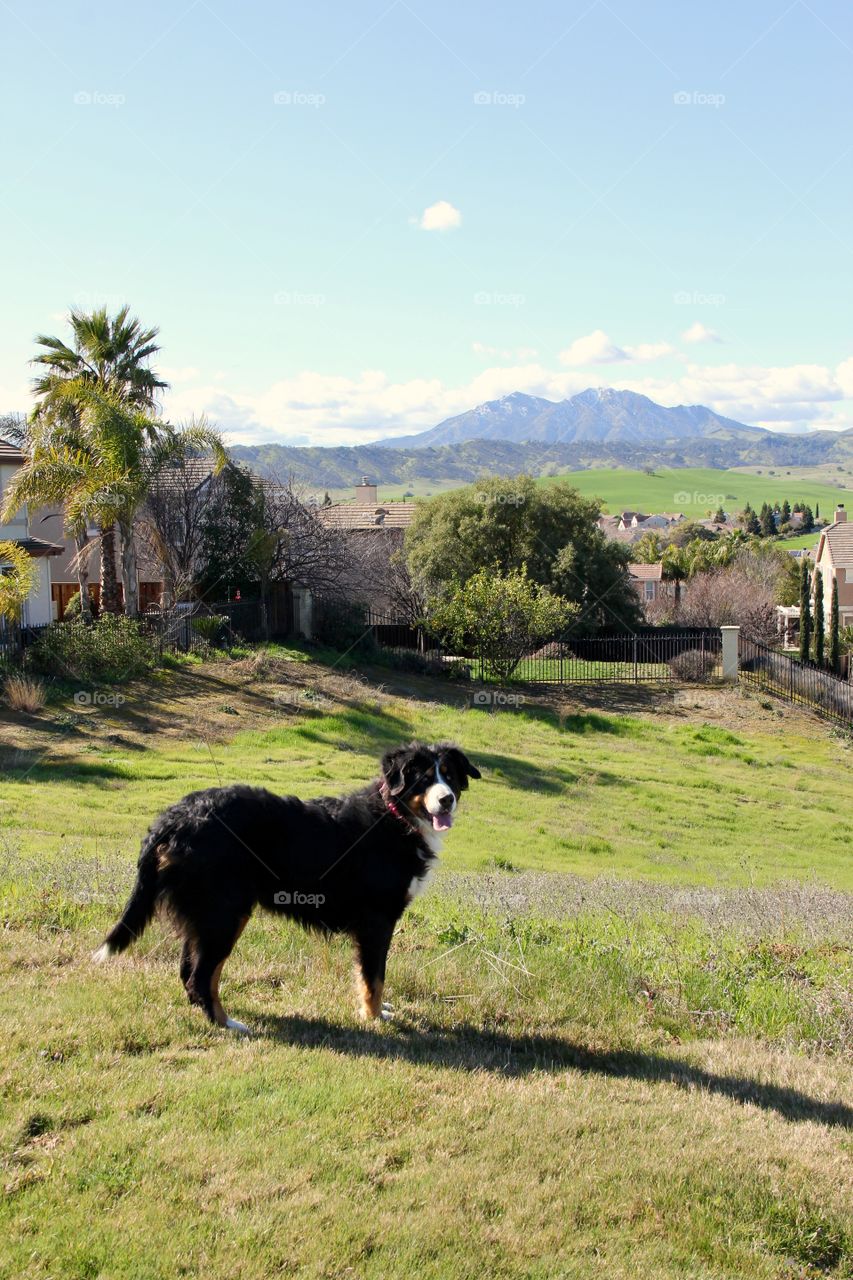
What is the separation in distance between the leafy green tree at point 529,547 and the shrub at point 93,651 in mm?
16114

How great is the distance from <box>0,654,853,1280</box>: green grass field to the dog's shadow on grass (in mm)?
18

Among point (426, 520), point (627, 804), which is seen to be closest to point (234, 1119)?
point (627, 804)

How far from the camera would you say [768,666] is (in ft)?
107

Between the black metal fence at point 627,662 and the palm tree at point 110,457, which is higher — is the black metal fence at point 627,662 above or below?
below

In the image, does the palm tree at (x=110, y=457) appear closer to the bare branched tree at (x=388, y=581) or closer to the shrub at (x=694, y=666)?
the bare branched tree at (x=388, y=581)

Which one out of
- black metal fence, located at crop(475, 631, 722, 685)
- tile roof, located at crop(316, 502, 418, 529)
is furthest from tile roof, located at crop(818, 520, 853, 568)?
black metal fence, located at crop(475, 631, 722, 685)

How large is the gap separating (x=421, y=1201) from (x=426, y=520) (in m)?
37.6

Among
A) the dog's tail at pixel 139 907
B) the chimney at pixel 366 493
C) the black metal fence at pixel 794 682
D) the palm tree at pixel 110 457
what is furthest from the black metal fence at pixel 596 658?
the chimney at pixel 366 493

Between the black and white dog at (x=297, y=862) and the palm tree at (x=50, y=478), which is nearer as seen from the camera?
the black and white dog at (x=297, y=862)

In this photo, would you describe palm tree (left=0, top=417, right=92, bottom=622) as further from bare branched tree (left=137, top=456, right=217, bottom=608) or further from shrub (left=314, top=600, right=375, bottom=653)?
shrub (left=314, top=600, right=375, bottom=653)

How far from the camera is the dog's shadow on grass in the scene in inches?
181

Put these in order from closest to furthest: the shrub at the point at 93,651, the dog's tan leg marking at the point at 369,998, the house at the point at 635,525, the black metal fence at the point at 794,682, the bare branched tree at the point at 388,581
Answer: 1. the dog's tan leg marking at the point at 369,998
2. the shrub at the point at 93,651
3. the black metal fence at the point at 794,682
4. the bare branched tree at the point at 388,581
5. the house at the point at 635,525

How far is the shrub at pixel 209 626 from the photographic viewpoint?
27.7 m

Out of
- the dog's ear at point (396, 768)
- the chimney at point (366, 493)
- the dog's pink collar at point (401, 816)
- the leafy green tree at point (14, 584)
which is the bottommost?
the dog's pink collar at point (401, 816)
